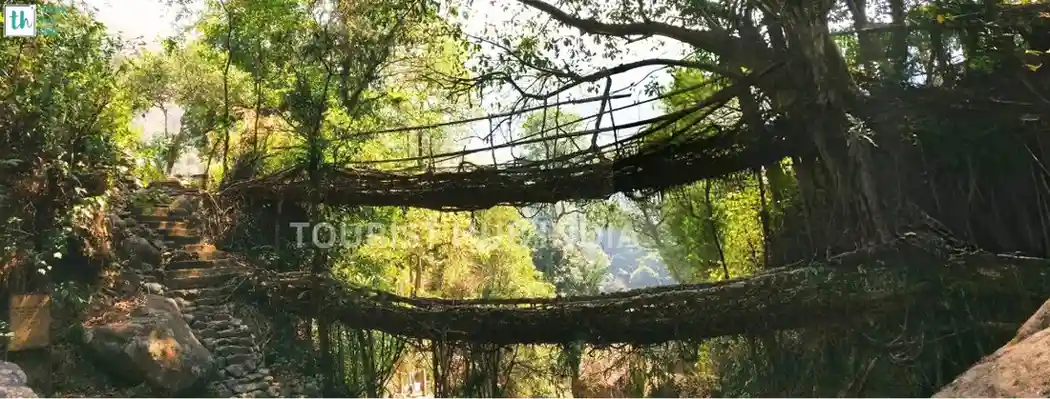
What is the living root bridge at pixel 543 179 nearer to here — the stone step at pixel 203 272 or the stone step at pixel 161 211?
the stone step at pixel 203 272

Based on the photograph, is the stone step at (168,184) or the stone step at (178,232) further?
the stone step at (168,184)

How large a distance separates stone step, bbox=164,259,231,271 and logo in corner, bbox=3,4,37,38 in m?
1.25

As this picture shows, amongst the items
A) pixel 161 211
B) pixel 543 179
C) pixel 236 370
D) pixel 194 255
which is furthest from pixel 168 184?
pixel 543 179

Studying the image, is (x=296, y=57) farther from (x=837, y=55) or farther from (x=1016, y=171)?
(x=1016, y=171)

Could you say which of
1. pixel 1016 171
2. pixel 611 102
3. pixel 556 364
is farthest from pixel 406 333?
pixel 1016 171

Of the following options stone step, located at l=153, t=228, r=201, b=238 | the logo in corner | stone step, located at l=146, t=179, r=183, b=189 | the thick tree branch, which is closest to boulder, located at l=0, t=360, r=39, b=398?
the logo in corner

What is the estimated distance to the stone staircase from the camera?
263cm

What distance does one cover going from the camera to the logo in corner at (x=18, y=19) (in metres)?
2.18

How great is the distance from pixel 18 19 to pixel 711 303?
2596 millimetres

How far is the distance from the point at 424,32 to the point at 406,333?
1388 mm

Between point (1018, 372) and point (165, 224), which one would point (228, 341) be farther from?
point (1018, 372)

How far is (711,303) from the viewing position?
86.9 inches

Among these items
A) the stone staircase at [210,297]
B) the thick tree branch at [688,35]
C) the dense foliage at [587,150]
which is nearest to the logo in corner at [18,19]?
the dense foliage at [587,150]

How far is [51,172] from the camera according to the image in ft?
8.22
